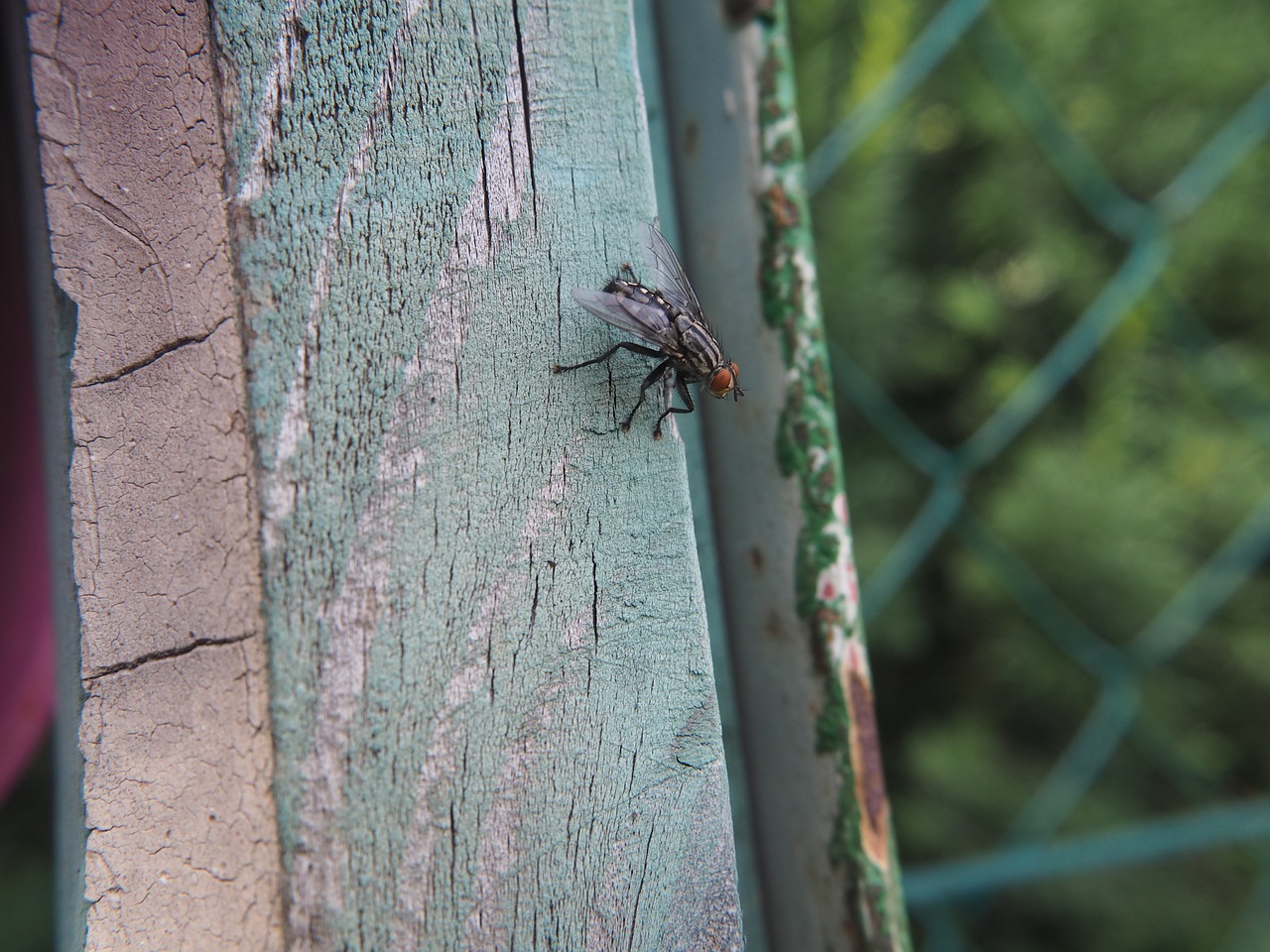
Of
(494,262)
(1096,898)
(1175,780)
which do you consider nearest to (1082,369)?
(1175,780)

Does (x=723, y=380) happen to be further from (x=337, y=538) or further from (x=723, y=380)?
(x=337, y=538)

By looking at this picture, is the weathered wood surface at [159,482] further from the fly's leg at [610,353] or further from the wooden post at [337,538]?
the fly's leg at [610,353]

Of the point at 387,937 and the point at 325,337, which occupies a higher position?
the point at 325,337

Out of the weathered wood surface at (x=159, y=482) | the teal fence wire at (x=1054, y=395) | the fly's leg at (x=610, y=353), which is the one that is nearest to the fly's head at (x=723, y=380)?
the fly's leg at (x=610, y=353)

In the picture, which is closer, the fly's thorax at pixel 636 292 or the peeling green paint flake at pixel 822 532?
the fly's thorax at pixel 636 292

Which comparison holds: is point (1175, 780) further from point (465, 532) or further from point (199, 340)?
point (199, 340)

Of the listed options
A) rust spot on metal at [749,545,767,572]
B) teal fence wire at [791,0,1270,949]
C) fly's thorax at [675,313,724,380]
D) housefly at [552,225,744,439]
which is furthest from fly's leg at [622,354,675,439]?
teal fence wire at [791,0,1270,949]

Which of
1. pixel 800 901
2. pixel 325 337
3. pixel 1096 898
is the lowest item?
pixel 1096 898
